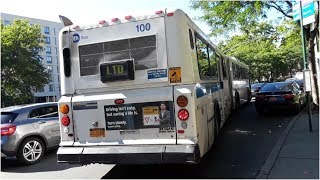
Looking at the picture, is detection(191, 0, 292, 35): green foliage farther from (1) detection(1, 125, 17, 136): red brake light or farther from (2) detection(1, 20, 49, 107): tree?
(2) detection(1, 20, 49, 107): tree

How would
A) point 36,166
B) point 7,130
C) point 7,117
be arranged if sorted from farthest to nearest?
point 7,117 → point 36,166 → point 7,130

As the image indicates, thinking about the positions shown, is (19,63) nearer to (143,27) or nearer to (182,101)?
(143,27)

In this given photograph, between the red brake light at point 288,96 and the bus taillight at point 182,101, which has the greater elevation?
the bus taillight at point 182,101

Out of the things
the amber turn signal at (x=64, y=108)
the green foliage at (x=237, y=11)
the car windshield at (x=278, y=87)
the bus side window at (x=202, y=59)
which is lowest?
the amber turn signal at (x=64, y=108)

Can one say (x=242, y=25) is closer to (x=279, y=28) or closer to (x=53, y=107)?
(x=279, y=28)

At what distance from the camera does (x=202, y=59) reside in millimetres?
7703

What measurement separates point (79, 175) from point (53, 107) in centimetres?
309

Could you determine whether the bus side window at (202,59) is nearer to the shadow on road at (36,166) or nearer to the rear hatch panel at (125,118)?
the rear hatch panel at (125,118)

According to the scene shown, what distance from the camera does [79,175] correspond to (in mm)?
7230

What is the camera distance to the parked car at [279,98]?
48.1 feet

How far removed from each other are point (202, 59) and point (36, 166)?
4.47 m

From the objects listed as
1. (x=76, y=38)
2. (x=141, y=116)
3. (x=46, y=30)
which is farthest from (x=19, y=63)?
(x=46, y=30)

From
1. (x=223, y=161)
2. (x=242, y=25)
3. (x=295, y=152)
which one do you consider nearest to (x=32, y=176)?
(x=223, y=161)

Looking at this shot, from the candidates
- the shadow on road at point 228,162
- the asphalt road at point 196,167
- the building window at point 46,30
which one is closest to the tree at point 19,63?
→ the asphalt road at point 196,167
